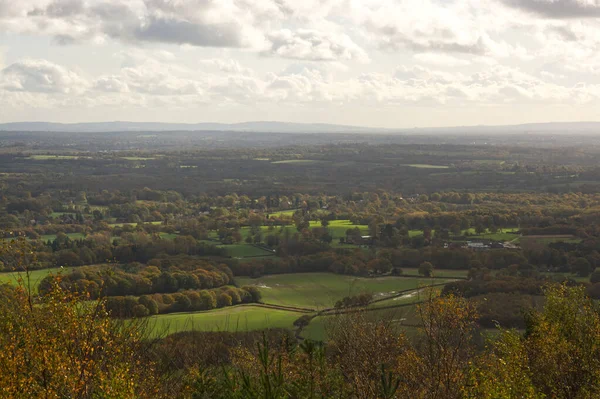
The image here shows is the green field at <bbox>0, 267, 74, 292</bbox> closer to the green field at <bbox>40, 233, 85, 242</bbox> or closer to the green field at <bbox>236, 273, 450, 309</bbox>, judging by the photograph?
the green field at <bbox>236, 273, 450, 309</bbox>

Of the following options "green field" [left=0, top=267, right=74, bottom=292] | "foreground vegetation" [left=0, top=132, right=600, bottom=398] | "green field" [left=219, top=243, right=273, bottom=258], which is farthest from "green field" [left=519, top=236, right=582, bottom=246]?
"green field" [left=0, top=267, right=74, bottom=292]

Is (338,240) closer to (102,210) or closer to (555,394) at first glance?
(102,210)

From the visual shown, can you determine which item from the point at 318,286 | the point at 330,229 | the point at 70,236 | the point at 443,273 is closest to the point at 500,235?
the point at 443,273

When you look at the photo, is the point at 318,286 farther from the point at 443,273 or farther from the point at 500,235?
the point at 500,235

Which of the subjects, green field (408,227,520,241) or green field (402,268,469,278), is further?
green field (408,227,520,241)

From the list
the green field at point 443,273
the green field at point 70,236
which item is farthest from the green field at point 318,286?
the green field at point 70,236
